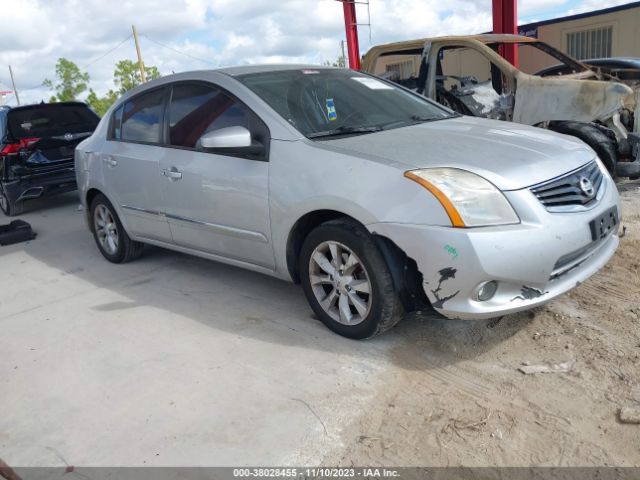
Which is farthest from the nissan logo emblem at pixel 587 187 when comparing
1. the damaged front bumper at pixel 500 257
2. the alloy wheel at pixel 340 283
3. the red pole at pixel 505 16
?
the red pole at pixel 505 16

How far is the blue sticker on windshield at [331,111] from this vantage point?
386 cm

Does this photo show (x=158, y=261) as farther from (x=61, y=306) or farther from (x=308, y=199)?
(x=308, y=199)

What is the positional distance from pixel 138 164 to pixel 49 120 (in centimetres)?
480

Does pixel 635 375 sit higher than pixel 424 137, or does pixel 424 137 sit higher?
pixel 424 137

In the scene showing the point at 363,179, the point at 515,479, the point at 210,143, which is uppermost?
the point at 210,143

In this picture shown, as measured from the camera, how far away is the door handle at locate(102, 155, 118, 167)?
16.7 feet

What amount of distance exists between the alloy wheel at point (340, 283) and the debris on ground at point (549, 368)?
891mm

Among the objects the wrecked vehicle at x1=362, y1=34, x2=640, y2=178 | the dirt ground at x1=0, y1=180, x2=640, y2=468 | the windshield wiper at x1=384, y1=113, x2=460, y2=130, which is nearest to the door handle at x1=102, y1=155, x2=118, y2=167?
the dirt ground at x1=0, y1=180, x2=640, y2=468

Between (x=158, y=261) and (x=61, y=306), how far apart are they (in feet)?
3.65

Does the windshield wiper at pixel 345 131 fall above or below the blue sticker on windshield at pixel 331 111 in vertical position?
below

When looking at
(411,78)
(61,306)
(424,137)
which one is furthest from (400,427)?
(411,78)

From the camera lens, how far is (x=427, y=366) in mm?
3170

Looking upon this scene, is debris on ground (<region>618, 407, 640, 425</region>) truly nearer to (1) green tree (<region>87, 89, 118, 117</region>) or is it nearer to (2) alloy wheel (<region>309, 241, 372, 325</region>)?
(2) alloy wheel (<region>309, 241, 372, 325</region>)

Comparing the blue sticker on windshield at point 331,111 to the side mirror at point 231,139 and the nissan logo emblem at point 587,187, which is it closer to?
the side mirror at point 231,139
